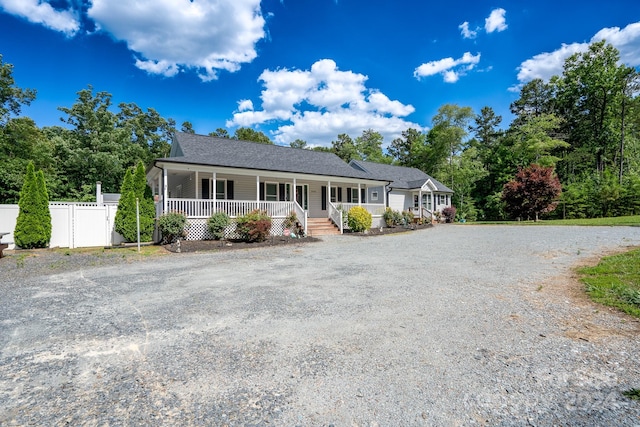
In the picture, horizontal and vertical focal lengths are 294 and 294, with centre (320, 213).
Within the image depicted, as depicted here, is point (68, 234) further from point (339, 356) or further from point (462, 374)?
point (462, 374)

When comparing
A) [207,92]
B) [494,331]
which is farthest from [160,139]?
[494,331]

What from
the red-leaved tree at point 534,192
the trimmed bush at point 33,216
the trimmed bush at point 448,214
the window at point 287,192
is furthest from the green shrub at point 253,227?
the red-leaved tree at point 534,192

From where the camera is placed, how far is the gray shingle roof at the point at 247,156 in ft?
49.4

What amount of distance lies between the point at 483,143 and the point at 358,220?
37.0 m

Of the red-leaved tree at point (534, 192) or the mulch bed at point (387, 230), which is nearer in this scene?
the mulch bed at point (387, 230)

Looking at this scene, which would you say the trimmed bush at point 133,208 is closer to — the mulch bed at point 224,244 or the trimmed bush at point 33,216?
the mulch bed at point 224,244

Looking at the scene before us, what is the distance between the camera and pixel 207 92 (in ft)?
76.7

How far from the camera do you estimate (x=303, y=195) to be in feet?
63.6

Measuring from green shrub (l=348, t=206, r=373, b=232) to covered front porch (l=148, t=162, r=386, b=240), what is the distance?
0.61 m

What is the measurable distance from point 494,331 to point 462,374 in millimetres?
1254

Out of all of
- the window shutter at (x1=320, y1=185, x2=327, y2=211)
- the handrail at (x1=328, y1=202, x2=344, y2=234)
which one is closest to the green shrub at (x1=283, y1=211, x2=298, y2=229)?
the handrail at (x1=328, y1=202, x2=344, y2=234)

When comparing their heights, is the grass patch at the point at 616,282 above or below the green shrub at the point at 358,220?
below

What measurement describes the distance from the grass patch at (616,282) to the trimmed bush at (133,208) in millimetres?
14636

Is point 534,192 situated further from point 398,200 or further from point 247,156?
point 247,156
